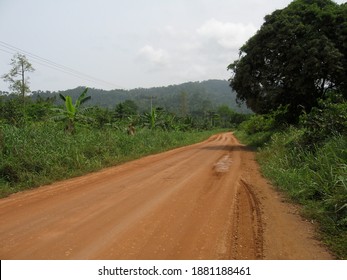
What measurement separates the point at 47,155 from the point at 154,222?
5916 millimetres

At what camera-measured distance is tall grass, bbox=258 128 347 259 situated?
5285mm

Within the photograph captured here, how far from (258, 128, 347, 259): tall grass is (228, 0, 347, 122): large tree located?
8.24m

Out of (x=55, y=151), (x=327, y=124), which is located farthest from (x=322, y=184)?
(x=55, y=151)

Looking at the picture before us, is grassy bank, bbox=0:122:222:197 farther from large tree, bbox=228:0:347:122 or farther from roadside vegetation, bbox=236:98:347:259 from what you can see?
large tree, bbox=228:0:347:122

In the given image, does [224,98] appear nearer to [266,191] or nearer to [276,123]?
[276,123]

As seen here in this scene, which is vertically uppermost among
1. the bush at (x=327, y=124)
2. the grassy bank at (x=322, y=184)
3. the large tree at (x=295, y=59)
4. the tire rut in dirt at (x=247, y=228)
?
the large tree at (x=295, y=59)

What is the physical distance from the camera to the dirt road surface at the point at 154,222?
4.32 m

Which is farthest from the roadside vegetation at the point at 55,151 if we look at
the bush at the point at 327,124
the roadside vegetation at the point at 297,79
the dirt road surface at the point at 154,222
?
the bush at the point at 327,124

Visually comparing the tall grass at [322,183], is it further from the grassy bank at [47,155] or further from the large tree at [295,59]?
the large tree at [295,59]

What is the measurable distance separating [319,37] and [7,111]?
63.4 feet

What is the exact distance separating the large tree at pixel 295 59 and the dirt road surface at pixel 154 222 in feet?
37.3

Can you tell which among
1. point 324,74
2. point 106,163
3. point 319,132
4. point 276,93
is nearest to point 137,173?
point 106,163

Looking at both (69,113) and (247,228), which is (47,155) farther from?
(247,228)

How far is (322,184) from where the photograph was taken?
7258mm
